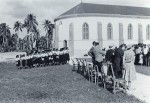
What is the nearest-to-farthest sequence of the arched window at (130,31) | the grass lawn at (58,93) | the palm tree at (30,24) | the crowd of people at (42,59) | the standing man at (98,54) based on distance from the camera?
→ the grass lawn at (58,93) < the standing man at (98,54) < the crowd of people at (42,59) < the arched window at (130,31) < the palm tree at (30,24)

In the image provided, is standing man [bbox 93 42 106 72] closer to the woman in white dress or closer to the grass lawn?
the grass lawn

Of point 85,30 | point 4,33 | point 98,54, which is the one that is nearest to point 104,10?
point 85,30

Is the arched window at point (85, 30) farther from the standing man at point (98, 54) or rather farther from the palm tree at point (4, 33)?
the palm tree at point (4, 33)

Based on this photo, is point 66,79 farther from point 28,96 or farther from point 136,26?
point 136,26

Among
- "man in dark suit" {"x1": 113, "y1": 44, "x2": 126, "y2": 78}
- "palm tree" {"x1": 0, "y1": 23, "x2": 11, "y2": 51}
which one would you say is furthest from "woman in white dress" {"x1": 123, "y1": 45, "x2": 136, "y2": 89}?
"palm tree" {"x1": 0, "y1": 23, "x2": 11, "y2": 51}

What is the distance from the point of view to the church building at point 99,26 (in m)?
47.6

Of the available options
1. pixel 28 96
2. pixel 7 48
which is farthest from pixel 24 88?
pixel 7 48

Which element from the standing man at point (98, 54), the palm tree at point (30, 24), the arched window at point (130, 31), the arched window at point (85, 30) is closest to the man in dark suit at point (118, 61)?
the standing man at point (98, 54)

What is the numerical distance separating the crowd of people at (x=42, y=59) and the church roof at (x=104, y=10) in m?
23.4

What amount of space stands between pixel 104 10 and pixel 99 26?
3697mm

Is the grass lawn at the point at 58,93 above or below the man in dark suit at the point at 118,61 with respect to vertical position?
below

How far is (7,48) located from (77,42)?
51.5 m

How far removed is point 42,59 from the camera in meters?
24.2

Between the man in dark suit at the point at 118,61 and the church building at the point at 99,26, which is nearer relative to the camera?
the man in dark suit at the point at 118,61
